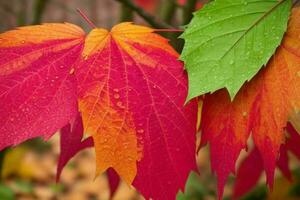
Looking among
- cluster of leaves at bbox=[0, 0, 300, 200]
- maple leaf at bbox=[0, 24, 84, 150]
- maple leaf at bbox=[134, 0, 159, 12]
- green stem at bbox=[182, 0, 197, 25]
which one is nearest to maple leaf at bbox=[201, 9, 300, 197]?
cluster of leaves at bbox=[0, 0, 300, 200]

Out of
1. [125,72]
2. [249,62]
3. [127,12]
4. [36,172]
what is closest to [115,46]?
[125,72]

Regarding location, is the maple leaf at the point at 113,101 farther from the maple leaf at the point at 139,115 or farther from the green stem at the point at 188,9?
the green stem at the point at 188,9

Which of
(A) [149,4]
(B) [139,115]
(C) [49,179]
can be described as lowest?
(C) [49,179]

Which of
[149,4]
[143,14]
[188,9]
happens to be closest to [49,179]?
[149,4]

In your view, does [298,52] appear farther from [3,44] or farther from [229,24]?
[3,44]

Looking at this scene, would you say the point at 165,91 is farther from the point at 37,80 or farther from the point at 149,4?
the point at 149,4

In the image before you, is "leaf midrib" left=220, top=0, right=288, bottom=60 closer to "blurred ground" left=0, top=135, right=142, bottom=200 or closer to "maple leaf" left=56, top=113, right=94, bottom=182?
"maple leaf" left=56, top=113, right=94, bottom=182
